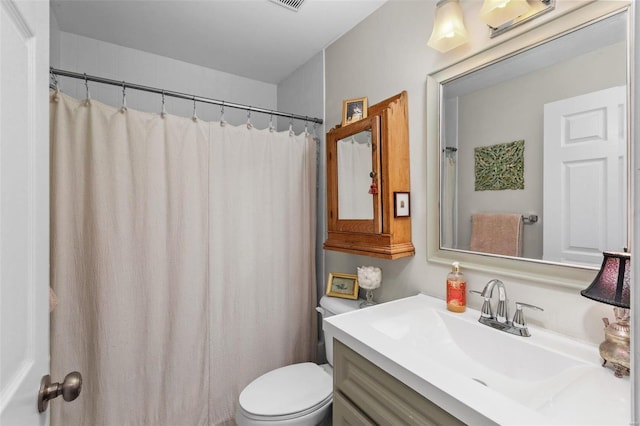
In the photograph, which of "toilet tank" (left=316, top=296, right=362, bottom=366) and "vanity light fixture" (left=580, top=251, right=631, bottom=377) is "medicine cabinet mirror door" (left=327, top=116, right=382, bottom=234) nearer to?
"toilet tank" (left=316, top=296, right=362, bottom=366)

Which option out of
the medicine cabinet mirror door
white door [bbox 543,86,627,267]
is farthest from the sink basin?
the medicine cabinet mirror door

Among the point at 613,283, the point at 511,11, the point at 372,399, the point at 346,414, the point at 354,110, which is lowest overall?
the point at 346,414

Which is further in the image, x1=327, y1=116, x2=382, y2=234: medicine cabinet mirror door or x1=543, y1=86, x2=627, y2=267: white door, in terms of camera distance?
x1=327, y1=116, x2=382, y2=234: medicine cabinet mirror door

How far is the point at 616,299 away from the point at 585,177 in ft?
1.16

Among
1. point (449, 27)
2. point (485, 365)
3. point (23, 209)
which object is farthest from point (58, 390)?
point (449, 27)

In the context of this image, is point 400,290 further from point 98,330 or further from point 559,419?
point 98,330

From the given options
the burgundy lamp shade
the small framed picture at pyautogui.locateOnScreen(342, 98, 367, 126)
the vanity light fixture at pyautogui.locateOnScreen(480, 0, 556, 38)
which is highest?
the vanity light fixture at pyautogui.locateOnScreen(480, 0, 556, 38)

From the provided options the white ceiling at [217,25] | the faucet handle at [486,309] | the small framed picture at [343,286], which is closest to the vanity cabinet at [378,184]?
the small framed picture at [343,286]

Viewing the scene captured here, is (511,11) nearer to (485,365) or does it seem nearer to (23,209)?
(485,365)

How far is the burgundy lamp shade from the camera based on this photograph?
0.72 m

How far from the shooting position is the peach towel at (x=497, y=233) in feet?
3.44

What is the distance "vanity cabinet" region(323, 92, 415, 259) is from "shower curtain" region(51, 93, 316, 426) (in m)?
0.50

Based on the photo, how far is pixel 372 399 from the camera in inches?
34.9

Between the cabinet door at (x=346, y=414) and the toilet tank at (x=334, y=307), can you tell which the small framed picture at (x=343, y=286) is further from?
the cabinet door at (x=346, y=414)
